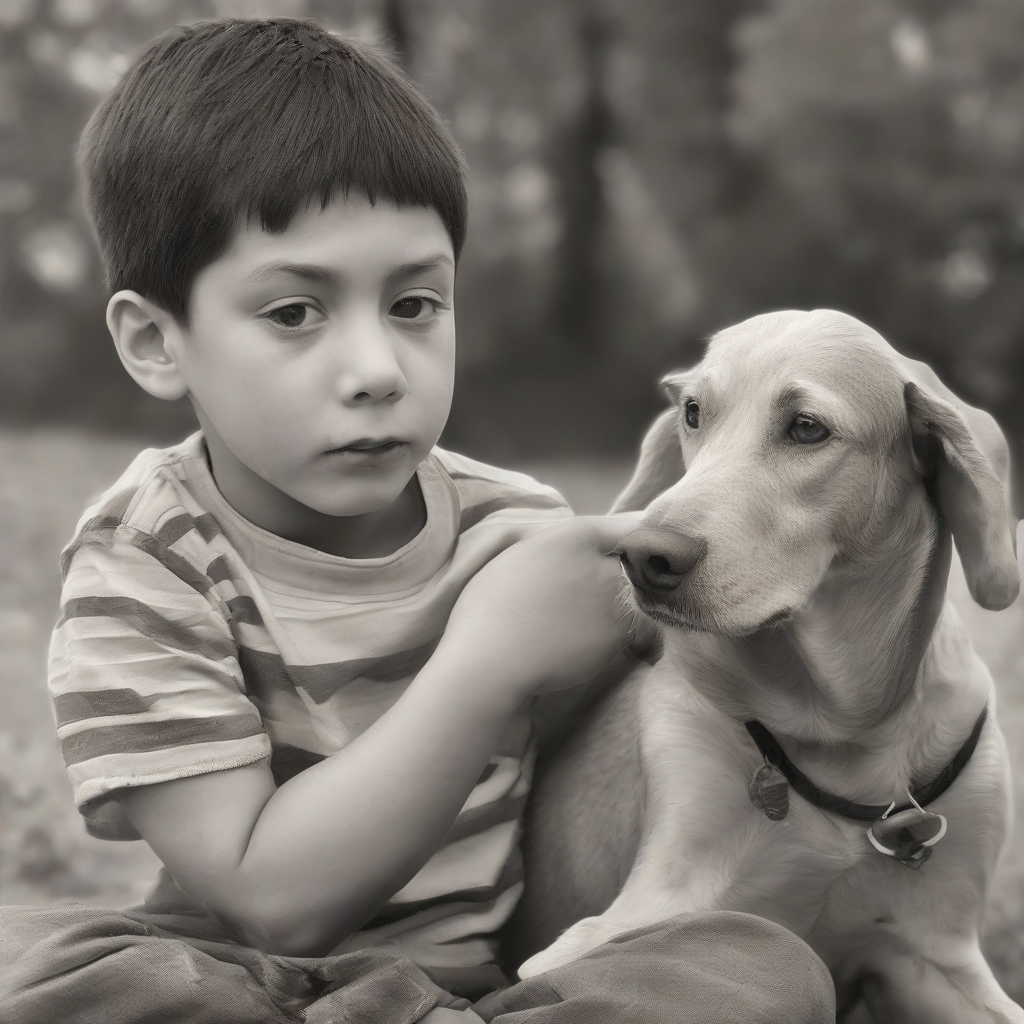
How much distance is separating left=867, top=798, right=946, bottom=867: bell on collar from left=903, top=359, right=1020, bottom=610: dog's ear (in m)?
0.26

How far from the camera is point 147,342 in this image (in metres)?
1.61

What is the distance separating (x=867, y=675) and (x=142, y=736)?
0.81m

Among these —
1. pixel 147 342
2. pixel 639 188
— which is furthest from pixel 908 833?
pixel 639 188

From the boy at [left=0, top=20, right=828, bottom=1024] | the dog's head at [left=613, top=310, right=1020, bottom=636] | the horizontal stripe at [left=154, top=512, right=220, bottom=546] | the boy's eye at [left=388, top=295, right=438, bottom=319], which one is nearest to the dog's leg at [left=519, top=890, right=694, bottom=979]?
the boy at [left=0, top=20, right=828, bottom=1024]

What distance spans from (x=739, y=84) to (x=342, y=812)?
249 inches

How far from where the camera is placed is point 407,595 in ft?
5.50

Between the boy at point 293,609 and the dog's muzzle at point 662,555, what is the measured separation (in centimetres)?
19

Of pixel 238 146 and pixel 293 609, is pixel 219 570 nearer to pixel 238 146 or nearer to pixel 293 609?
pixel 293 609

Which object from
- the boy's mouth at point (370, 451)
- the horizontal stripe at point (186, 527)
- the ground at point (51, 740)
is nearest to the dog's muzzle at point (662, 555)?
the boy's mouth at point (370, 451)

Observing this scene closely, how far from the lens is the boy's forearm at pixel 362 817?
1.43 m

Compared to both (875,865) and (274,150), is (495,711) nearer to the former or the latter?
(875,865)

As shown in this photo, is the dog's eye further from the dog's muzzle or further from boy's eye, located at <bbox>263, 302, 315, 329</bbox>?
boy's eye, located at <bbox>263, 302, 315, 329</bbox>

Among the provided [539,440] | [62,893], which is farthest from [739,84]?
[62,893]

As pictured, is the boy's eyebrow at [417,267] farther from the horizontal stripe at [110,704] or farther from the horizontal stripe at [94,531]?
the horizontal stripe at [110,704]
